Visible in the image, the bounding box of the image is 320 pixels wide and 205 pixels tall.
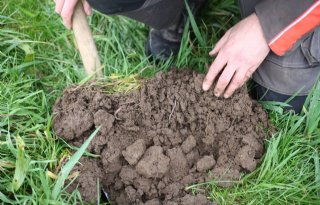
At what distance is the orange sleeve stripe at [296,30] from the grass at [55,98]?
0.24 meters

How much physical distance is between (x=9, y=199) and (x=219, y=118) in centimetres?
77

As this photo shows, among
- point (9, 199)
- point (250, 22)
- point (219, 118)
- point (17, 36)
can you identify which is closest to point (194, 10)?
point (250, 22)

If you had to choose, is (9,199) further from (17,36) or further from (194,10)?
(194,10)

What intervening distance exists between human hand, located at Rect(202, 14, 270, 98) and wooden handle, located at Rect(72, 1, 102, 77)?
0.44m

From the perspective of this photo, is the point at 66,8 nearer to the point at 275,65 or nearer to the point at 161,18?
the point at 161,18

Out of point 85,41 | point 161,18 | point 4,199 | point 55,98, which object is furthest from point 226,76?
point 4,199

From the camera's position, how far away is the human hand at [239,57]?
62.6 inches

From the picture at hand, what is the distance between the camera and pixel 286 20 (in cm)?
152

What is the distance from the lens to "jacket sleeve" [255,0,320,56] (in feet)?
4.89

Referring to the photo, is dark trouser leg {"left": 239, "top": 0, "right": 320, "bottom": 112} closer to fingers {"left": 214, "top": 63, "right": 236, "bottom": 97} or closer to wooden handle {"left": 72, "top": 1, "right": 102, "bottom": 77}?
fingers {"left": 214, "top": 63, "right": 236, "bottom": 97}

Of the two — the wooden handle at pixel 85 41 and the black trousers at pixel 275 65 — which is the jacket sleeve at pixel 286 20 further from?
the wooden handle at pixel 85 41

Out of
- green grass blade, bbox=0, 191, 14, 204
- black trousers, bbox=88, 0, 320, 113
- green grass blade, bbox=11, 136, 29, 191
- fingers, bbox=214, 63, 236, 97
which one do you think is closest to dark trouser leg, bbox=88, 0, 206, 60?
black trousers, bbox=88, 0, 320, 113

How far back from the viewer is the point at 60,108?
5.34 ft

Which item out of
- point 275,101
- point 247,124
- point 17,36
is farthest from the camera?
point 17,36
